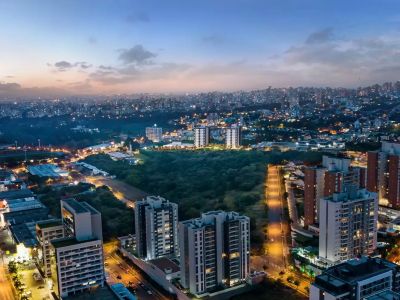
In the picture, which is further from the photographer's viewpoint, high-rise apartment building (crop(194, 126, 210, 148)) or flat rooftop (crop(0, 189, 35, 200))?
high-rise apartment building (crop(194, 126, 210, 148))

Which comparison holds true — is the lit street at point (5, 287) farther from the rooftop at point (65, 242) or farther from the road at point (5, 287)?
the rooftop at point (65, 242)

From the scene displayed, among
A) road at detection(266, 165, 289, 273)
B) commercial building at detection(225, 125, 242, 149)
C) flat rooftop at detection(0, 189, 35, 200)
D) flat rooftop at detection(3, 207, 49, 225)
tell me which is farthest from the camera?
commercial building at detection(225, 125, 242, 149)

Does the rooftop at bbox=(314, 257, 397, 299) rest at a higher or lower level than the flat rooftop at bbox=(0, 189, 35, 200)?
higher

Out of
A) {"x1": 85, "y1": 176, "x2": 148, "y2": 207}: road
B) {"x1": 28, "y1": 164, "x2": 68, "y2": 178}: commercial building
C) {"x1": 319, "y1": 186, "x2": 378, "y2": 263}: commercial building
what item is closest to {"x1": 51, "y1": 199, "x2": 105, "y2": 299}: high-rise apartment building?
{"x1": 319, "y1": 186, "x2": 378, "y2": 263}: commercial building

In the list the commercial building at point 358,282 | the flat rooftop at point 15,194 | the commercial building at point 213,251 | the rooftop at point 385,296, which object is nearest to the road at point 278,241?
the commercial building at point 213,251

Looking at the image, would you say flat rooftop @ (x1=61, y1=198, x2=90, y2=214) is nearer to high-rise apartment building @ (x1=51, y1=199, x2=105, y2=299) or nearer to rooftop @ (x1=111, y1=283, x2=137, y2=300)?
high-rise apartment building @ (x1=51, y1=199, x2=105, y2=299)

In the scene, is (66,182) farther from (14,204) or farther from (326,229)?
(326,229)
